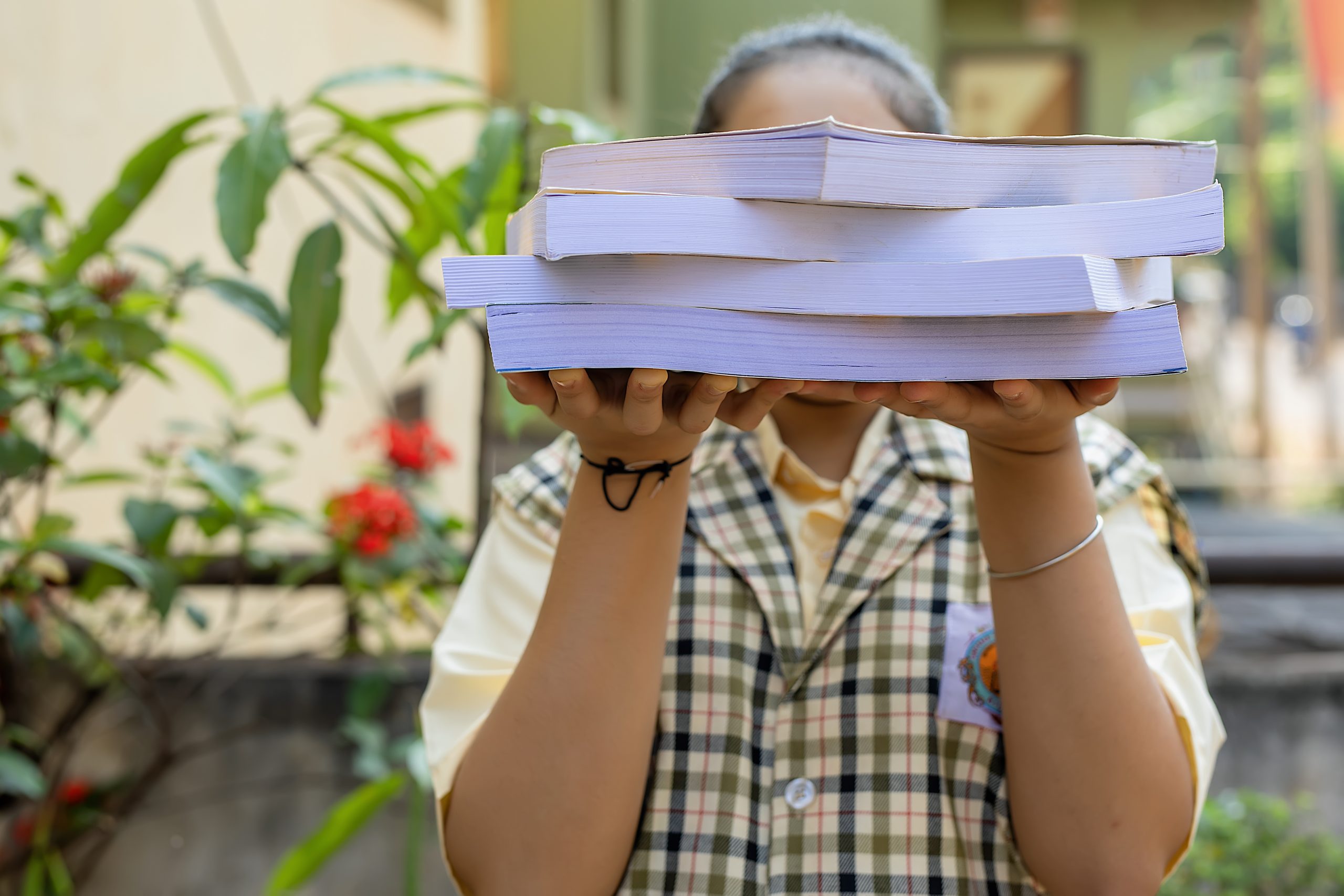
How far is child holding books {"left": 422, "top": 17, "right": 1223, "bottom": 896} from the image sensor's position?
811mm

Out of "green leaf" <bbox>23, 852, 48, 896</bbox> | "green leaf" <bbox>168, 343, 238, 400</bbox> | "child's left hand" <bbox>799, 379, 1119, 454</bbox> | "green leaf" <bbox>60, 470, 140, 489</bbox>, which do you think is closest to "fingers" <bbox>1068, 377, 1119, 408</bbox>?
"child's left hand" <bbox>799, 379, 1119, 454</bbox>

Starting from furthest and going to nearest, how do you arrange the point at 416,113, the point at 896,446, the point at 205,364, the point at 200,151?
the point at 200,151
the point at 205,364
the point at 416,113
the point at 896,446

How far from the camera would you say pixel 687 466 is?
797 mm

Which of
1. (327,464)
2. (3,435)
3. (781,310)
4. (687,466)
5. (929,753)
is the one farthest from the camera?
(327,464)

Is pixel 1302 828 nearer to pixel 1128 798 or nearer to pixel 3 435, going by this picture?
pixel 1128 798

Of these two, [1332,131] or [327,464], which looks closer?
[327,464]

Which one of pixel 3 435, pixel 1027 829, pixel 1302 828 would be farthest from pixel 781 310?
pixel 1302 828

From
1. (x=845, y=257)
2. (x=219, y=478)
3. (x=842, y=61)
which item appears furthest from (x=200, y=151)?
(x=845, y=257)

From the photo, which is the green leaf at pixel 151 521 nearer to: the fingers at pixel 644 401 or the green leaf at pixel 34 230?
the green leaf at pixel 34 230

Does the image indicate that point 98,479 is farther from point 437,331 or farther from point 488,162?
point 488,162

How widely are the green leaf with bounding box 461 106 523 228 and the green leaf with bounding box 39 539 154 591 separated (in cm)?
61

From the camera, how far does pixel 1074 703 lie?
827mm

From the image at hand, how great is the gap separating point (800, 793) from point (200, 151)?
2271mm

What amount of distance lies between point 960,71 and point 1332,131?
2.49 m
